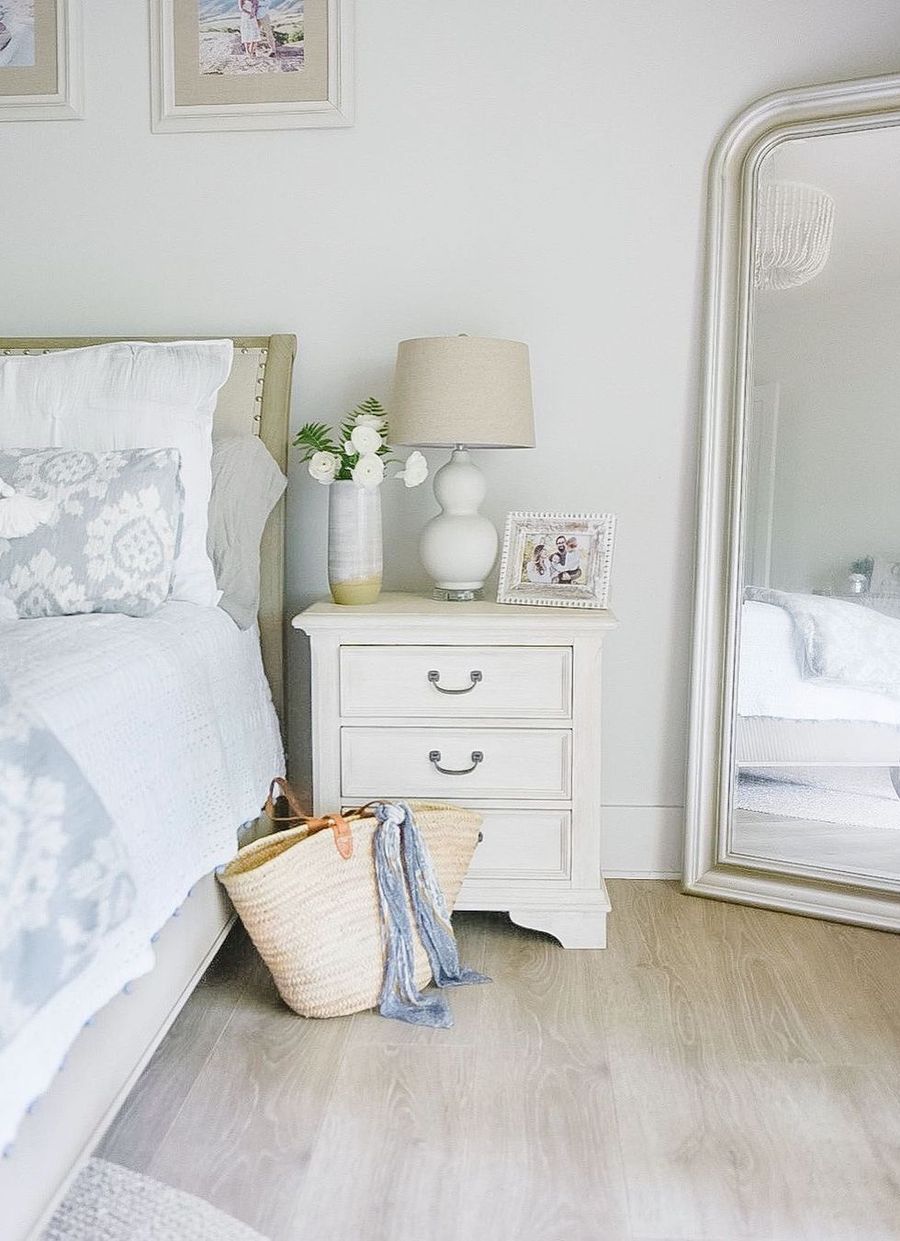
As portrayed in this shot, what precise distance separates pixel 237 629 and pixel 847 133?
1.71m

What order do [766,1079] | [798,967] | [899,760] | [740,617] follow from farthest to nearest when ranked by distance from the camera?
1. [740,617]
2. [899,760]
3. [798,967]
4. [766,1079]

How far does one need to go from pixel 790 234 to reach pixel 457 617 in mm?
1174

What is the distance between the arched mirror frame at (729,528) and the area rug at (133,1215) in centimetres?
152

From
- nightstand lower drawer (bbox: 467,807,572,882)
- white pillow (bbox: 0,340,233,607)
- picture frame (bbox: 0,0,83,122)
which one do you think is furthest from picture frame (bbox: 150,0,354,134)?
nightstand lower drawer (bbox: 467,807,572,882)

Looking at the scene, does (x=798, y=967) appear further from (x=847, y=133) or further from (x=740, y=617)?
(x=847, y=133)

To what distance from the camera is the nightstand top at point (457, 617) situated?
228 centimetres

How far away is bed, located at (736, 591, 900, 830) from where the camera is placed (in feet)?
8.14

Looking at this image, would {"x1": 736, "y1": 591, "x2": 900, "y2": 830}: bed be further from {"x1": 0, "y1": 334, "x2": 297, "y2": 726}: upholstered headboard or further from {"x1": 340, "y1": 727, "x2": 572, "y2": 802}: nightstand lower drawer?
{"x1": 0, "y1": 334, "x2": 297, "y2": 726}: upholstered headboard

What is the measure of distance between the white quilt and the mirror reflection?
1.20 m

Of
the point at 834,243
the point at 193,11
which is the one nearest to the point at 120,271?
the point at 193,11

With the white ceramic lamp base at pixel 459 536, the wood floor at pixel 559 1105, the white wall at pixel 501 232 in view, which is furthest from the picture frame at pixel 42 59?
the wood floor at pixel 559 1105

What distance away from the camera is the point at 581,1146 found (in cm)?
164

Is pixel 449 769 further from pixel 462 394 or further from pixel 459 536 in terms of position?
pixel 462 394

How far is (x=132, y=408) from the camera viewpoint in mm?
2312
